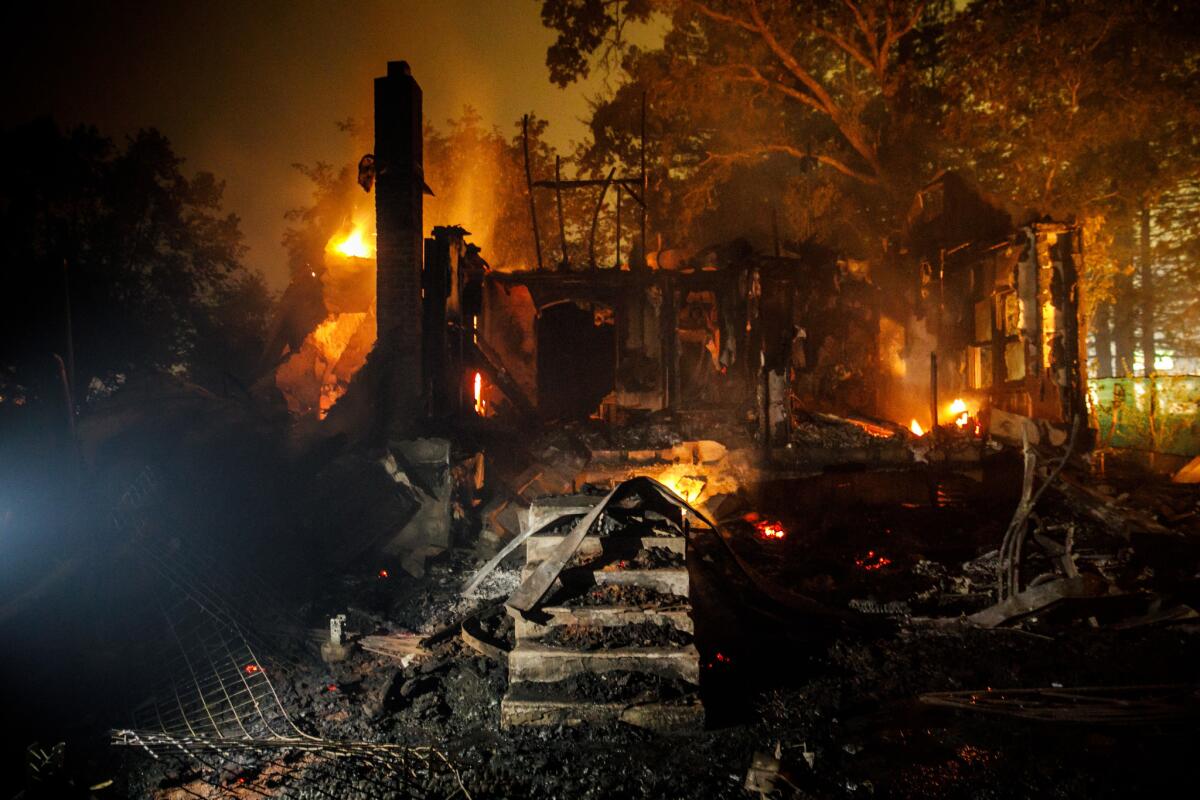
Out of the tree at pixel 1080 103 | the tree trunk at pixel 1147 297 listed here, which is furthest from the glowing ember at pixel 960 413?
the tree trunk at pixel 1147 297

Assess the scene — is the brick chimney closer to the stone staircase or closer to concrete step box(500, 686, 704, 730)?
the stone staircase

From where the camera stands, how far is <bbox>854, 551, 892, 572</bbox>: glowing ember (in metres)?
7.95

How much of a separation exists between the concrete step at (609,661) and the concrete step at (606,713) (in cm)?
19

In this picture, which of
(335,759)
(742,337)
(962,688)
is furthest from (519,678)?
(742,337)

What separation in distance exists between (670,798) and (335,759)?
211 centimetres

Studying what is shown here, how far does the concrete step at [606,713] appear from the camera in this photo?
13.8ft

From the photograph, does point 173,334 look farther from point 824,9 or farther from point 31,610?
point 824,9

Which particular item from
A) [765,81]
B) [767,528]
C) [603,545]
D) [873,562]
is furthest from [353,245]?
[603,545]

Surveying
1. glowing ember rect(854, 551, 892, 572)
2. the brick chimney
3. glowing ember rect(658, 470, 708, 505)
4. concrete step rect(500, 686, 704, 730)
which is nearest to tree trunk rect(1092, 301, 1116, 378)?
glowing ember rect(658, 470, 708, 505)

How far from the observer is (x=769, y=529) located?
9.66 meters

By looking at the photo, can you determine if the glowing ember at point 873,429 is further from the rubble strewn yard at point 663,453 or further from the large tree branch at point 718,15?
the large tree branch at point 718,15

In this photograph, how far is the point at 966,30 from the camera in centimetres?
1697

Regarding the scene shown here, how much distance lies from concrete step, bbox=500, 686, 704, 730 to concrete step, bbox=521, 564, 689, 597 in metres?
0.80

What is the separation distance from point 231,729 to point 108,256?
17467mm
